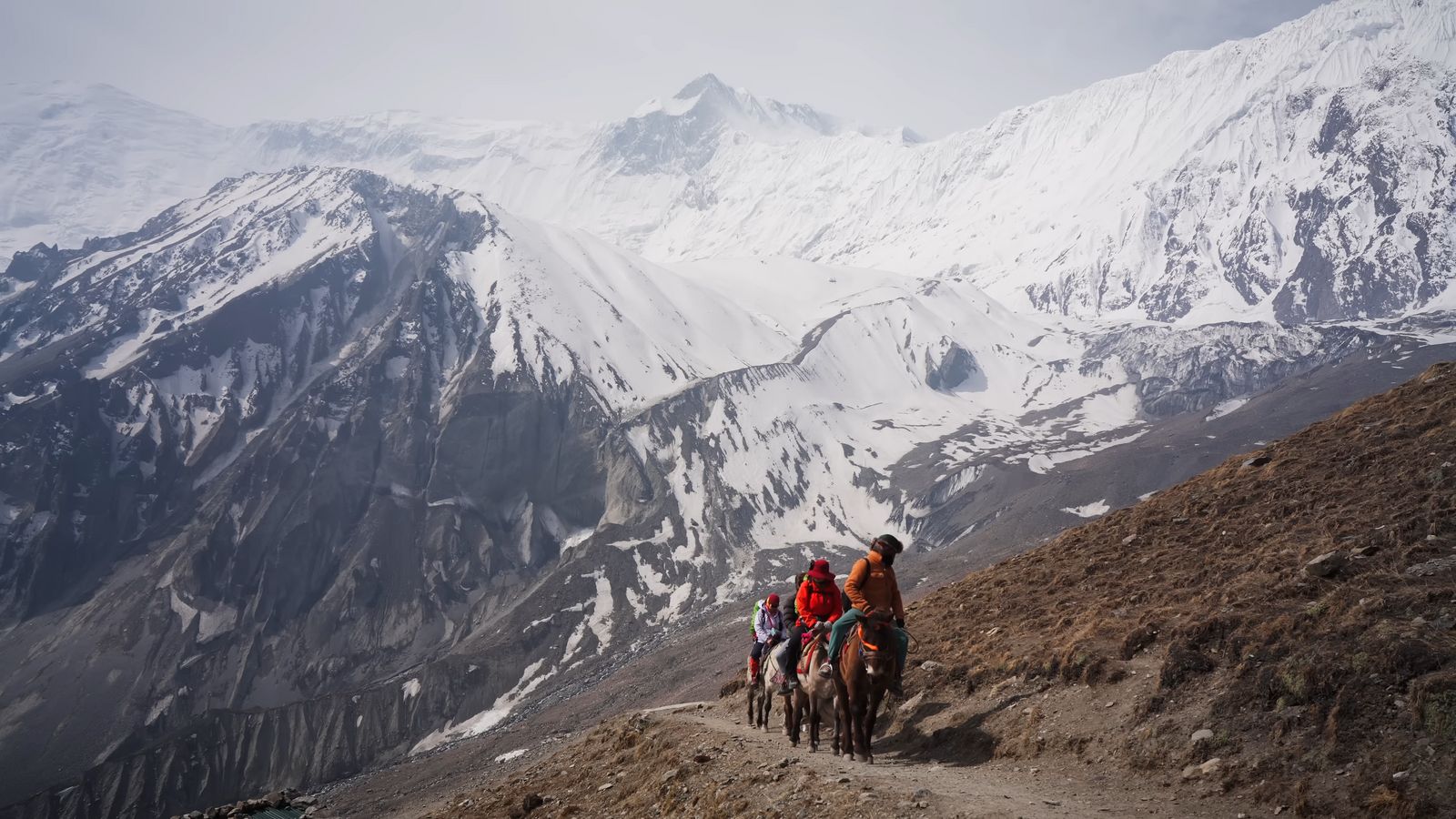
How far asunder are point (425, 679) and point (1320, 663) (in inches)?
5920

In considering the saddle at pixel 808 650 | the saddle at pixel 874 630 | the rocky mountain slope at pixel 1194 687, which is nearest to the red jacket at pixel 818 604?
the saddle at pixel 808 650

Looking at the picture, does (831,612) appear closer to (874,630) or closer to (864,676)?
(864,676)

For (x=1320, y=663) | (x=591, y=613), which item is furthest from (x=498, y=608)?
(x=1320, y=663)

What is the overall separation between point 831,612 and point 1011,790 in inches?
249

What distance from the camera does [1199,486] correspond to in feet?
91.7

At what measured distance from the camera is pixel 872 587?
1546cm

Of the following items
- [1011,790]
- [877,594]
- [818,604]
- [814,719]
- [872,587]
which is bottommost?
[1011,790]

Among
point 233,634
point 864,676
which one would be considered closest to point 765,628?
point 864,676

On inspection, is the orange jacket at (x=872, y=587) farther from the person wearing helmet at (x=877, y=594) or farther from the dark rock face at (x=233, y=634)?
the dark rock face at (x=233, y=634)

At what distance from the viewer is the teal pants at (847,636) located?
15.2 metres

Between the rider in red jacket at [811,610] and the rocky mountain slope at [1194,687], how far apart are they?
1604 millimetres

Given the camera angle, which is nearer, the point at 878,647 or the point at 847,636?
the point at 878,647

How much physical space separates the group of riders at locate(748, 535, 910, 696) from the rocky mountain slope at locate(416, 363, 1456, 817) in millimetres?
1811

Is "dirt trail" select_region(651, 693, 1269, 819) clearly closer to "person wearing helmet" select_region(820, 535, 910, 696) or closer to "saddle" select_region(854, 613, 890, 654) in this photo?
"person wearing helmet" select_region(820, 535, 910, 696)
